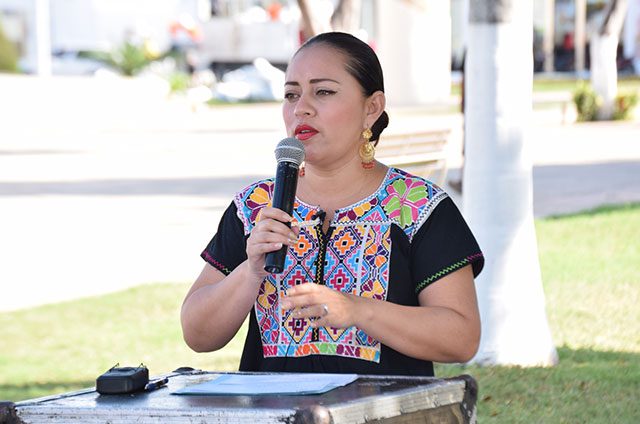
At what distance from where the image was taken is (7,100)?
30.7m

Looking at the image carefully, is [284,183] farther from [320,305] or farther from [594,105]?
[594,105]

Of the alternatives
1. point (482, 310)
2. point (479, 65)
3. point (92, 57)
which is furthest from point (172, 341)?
point (92, 57)

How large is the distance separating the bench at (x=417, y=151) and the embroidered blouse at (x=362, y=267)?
25.8ft

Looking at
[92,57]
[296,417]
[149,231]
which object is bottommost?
[296,417]

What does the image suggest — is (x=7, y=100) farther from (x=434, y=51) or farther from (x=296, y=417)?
(x=296, y=417)

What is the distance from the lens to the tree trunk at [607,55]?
2519 cm

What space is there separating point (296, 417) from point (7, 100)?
2917cm

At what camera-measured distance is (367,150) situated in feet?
11.6

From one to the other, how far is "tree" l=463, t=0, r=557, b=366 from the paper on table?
374 cm

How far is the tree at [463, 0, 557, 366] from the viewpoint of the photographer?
265 inches

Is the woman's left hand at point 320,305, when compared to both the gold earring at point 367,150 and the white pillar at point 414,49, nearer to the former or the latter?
the gold earring at point 367,150

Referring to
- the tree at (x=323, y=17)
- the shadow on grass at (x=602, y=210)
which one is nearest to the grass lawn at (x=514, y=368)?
the shadow on grass at (x=602, y=210)

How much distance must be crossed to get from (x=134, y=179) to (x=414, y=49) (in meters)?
21.6

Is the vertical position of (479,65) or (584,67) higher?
(584,67)
